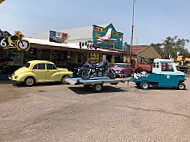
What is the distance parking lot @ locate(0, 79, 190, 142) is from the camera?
12.7ft

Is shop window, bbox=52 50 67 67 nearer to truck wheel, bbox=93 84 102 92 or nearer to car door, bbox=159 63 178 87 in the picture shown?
truck wheel, bbox=93 84 102 92

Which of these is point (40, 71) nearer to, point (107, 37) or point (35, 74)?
point (35, 74)

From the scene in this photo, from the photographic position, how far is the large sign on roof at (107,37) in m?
24.0

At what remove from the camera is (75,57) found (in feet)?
67.6

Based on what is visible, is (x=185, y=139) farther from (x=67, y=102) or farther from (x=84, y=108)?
(x=67, y=102)

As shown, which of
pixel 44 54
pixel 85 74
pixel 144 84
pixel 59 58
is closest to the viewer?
pixel 85 74

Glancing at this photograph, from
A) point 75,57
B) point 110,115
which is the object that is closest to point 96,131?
point 110,115

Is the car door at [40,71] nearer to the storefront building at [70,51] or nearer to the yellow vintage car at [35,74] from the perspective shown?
the yellow vintage car at [35,74]

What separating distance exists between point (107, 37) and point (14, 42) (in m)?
15.2

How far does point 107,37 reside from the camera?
81.4 ft

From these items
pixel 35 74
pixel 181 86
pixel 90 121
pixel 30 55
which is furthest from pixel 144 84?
pixel 30 55

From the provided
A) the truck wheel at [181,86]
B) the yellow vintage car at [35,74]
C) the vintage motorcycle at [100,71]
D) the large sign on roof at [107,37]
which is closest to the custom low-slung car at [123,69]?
the large sign on roof at [107,37]

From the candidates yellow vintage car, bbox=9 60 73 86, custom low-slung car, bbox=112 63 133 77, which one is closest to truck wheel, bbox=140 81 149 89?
yellow vintage car, bbox=9 60 73 86

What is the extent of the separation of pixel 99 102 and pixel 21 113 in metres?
3.15
